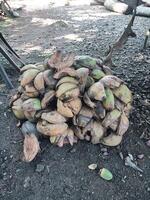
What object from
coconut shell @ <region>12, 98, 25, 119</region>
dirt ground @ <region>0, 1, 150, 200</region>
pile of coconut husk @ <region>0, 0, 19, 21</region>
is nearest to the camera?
dirt ground @ <region>0, 1, 150, 200</region>

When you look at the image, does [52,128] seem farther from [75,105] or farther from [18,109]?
[18,109]

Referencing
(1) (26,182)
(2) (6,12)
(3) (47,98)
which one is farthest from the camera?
(2) (6,12)

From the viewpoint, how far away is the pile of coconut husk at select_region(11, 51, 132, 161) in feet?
7.45

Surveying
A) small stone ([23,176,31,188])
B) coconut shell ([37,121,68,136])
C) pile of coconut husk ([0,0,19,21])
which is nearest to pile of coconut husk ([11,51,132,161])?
coconut shell ([37,121,68,136])

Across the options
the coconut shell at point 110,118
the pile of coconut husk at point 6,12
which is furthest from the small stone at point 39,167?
the pile of coconut husk at point 6,12

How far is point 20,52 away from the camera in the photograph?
4.38 metres

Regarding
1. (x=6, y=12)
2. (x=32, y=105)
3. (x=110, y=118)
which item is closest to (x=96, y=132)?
(x=110, y=118)

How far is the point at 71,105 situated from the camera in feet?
7.39

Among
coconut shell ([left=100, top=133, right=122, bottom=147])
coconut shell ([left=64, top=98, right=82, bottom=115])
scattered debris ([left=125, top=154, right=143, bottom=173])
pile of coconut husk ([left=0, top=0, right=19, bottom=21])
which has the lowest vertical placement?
pile of coconut husk ([left=0, top=0, right=19, bottom=21])

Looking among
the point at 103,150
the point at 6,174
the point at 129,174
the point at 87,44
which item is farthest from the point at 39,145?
the point at 87,44

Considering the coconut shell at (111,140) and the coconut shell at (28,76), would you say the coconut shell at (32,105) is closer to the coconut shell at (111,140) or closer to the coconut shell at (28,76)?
the coconut shell at (28,76)

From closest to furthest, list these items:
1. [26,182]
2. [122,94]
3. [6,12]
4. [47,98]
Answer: [26,182] → [47,98] → [122,94] → [6,12]

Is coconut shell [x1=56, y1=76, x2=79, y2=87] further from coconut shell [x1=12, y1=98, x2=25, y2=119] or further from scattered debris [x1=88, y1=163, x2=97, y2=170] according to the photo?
scattered debris [x1=88, y1=163, x2=97, y2=170]

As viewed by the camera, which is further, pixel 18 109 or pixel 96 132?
pixel 18 109
